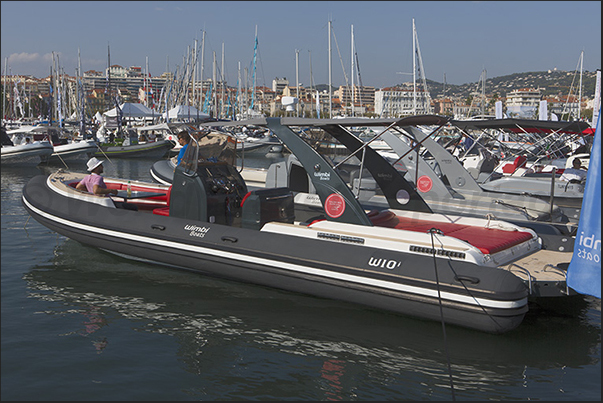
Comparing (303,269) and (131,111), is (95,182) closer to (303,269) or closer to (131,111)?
(303,269)

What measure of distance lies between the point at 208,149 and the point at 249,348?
11.9 feet

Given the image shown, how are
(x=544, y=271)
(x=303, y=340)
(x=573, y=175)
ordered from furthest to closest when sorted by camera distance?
1. (x=573, y=175)
2. (x=544, y=271)
3. (x=303, y=340)

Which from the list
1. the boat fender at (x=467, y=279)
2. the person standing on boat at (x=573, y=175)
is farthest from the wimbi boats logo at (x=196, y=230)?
the person standing on boat at (x=573, y=175)

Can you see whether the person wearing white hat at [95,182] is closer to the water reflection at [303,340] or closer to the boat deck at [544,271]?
the water reflection at [303,340]

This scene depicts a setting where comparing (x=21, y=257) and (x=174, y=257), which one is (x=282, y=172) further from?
(x=21, y=257)

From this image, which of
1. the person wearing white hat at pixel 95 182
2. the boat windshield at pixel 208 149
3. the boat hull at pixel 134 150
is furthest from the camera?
the boat hull at pixel 134 150

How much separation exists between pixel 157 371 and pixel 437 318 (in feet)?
10.1

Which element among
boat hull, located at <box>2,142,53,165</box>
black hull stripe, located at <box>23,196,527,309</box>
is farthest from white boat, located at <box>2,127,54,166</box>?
black hull stripe, located at <box>23,196,527,309</box>

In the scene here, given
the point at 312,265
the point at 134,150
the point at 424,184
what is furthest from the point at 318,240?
the point at 134,150

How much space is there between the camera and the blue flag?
3.96 m

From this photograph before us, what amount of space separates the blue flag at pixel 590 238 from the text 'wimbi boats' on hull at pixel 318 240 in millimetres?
1959

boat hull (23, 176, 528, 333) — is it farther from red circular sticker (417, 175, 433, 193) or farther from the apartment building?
the apartment building

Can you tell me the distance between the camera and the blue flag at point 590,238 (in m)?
3.96

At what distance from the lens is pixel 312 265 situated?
7270mm
